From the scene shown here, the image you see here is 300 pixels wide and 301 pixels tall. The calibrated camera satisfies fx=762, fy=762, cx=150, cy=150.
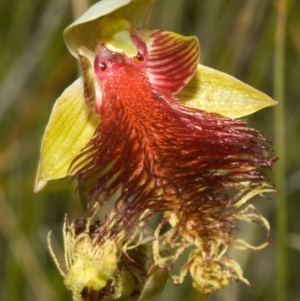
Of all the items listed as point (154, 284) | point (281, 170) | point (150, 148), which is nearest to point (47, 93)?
point (281, 170)

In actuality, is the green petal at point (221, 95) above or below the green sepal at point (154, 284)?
above

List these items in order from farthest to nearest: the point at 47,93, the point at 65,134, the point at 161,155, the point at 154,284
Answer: the point at 47,93 → the point at 65,134 → the point at 161,155 → the point at 154,284

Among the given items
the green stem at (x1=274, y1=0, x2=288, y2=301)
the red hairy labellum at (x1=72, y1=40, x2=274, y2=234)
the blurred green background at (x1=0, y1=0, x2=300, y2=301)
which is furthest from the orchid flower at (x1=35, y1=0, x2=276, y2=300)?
the blurred green background at (x1=0, y1=0, x2=300, y2=301)

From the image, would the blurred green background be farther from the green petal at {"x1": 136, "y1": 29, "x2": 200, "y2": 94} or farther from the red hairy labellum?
the red hairy labellum

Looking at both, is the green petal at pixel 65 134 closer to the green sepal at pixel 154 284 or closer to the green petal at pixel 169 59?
the green petal at pixel 169 59

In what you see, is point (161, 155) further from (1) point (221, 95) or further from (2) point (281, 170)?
(2) point (281, 170)

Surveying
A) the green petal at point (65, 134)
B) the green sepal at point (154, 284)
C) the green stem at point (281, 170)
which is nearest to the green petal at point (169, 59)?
the green petal at point (65, 134)
